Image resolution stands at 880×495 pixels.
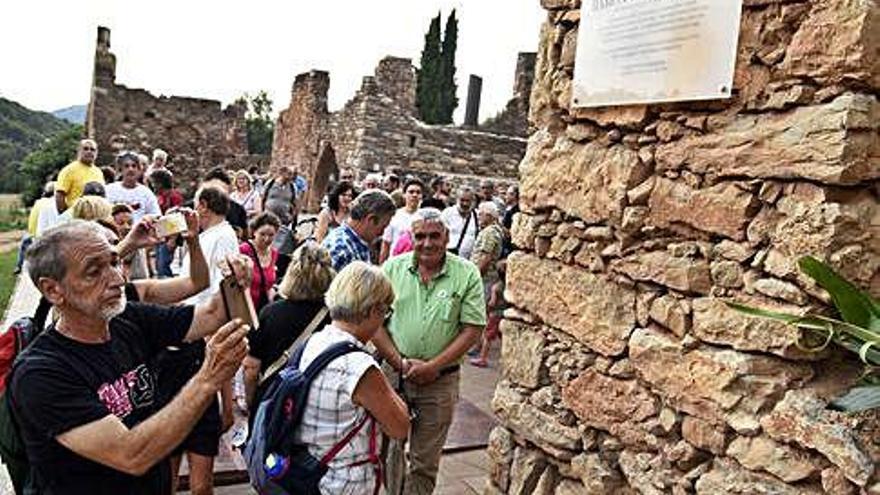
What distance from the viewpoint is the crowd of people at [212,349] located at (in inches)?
77.7

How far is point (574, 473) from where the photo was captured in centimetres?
265

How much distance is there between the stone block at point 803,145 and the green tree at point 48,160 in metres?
25.4

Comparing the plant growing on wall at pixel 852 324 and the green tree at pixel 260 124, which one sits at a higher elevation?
the green tree at pixel 260 124

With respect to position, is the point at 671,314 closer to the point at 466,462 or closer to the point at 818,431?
the point at 818,431

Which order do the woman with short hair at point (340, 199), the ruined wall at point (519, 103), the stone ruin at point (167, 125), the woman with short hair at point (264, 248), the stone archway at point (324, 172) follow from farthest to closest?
1. the stone ruin at point (167, 125)
2. the stone archway at point (324, 172)
3. the ruined wall at point (519, 103)
4. the woman with short hair at point (340, 199)
5. the woman with short hair at point (264, 248)

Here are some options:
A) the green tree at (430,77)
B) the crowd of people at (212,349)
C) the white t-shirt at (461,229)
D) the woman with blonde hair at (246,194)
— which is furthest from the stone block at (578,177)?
the green tree at (430,77)

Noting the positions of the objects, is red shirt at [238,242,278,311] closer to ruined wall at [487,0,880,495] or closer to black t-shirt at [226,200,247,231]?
black t-shirt at [226,200,247,231]

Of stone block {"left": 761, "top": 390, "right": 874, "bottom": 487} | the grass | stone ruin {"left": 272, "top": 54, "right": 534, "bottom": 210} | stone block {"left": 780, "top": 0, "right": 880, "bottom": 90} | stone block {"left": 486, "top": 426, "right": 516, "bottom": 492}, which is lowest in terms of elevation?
the grass

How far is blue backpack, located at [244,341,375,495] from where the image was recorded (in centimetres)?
244

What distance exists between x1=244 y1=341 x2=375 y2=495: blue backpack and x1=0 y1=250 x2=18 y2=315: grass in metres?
6.72

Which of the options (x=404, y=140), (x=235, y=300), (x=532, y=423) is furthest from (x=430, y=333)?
(x=404, y=140)

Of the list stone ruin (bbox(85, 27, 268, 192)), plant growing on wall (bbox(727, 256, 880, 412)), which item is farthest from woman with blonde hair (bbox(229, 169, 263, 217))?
stone ruin (bbox(85, 27, 268, 192))

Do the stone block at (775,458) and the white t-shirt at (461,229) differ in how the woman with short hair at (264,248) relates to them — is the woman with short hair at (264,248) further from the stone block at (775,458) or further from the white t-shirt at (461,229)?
the stone block at (775,458)

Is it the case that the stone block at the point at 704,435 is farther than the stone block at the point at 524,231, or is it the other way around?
the stone block at the point at 524,231
